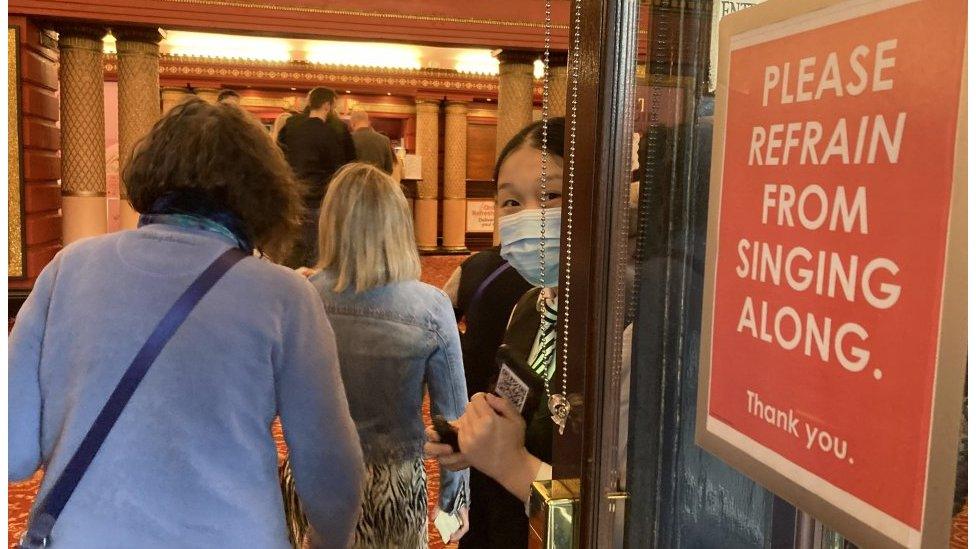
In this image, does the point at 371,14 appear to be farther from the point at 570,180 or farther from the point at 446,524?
the point at 570,180

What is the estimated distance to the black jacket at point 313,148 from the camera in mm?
4457

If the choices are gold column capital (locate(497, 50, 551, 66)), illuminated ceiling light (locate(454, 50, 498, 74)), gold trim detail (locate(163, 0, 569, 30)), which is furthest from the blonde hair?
illuminated ceiling light (locate(454, 50, 498, 74))

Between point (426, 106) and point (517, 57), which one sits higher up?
point (517, 57)

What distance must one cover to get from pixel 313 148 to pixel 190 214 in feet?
10.2

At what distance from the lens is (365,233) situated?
211cm

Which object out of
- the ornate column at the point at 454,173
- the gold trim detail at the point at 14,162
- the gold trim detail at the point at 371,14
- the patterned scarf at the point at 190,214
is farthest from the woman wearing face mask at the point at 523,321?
the ornate column at the point at 454,173

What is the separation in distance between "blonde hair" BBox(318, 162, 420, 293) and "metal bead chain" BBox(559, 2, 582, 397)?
119cm

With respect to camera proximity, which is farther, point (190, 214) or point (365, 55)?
point (365, 55)

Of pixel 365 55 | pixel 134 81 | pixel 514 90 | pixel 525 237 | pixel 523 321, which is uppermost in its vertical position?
pixel 365 55

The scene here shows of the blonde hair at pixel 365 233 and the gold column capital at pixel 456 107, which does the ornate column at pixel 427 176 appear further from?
the blonde hair at pixel 365 233

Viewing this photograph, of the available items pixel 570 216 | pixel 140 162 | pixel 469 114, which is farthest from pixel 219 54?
pixel 570 216

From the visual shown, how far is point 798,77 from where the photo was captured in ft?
1.95

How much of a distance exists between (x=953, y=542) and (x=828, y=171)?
0.24 m

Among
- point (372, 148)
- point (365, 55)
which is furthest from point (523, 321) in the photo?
point (365, 55)
